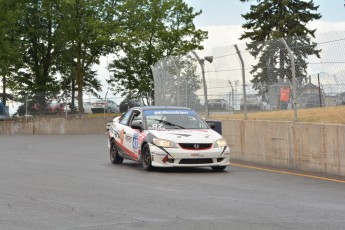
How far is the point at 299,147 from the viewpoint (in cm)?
1720

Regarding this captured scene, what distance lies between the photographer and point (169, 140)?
16422 mm

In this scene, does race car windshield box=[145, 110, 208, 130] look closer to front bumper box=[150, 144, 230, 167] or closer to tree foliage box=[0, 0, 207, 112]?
front bumper box=[150, 144, 230, 167]

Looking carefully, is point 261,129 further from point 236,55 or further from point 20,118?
point 20,118

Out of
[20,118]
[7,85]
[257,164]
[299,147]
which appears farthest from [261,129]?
[7,85]

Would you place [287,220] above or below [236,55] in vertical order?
below

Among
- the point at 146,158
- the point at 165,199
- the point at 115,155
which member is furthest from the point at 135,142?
the point at 165,199

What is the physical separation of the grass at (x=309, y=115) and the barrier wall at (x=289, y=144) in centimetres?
46

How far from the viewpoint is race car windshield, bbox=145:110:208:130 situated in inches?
687

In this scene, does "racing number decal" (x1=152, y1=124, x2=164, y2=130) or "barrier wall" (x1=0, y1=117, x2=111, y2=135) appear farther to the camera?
"barrier wall" (x1=0, y1=117, x2=111, y2=135)

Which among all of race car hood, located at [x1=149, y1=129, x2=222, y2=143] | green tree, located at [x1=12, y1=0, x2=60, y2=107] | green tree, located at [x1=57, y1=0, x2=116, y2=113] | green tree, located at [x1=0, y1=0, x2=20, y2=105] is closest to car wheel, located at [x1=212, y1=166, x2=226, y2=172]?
race car hood, located at [x1=149, y1=129, x2=222, y2=143]

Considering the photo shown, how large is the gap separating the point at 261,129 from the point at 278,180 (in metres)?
4.39

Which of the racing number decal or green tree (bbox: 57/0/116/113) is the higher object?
green tree (bbox: 57/0/116/113)

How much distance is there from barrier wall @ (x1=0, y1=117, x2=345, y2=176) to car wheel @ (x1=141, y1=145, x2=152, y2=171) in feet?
10.0

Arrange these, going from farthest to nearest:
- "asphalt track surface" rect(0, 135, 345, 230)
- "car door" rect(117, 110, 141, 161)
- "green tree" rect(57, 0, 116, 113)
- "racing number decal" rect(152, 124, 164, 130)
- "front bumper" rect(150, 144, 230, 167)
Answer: "green tree" rect(57, 0, 116, 113) < "car door" rect(117, 110, 141, 161) < "racing number decal" rect(152, 124, 164, 130) < "front bumper" rect(150, 144, 230, 167) < "asphalt track surface" rect(0, 135, 345, 230)
